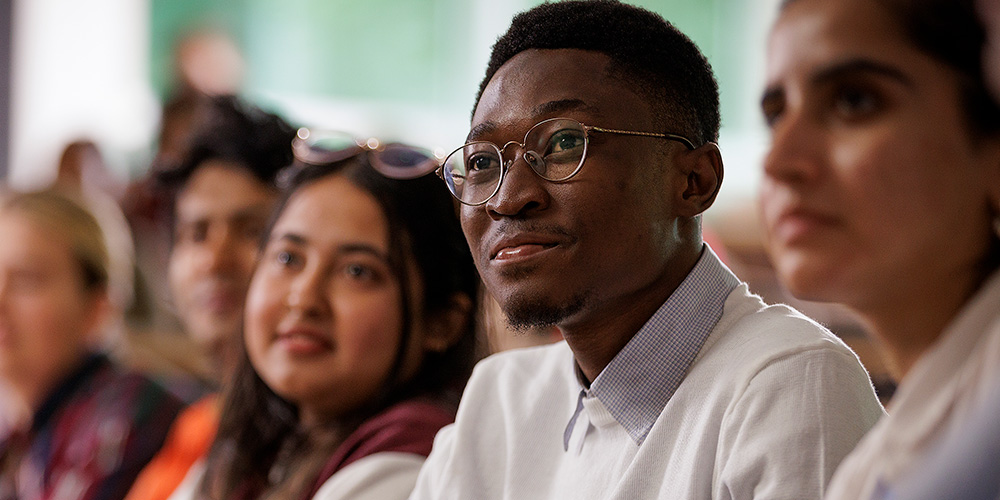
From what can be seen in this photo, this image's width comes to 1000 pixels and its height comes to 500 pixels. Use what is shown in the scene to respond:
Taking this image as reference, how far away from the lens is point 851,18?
73 cm

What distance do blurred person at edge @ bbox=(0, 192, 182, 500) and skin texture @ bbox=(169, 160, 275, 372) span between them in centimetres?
23

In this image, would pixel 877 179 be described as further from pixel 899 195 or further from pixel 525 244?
pixel 525 244

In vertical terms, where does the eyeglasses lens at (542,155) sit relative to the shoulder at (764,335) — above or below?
above

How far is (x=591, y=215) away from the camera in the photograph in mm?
1085

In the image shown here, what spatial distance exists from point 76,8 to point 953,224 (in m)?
5.32

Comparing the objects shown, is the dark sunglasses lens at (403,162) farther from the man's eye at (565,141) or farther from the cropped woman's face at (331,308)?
the man's eye at (565,141)

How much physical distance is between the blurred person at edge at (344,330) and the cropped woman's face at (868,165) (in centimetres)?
98

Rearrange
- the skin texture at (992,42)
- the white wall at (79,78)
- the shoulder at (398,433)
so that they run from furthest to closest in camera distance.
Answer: the white wall at (79,78) < the shoulder at (398,433) < the skin texture at (992,42)

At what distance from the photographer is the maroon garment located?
157 centimetres

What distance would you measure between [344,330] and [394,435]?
22cm

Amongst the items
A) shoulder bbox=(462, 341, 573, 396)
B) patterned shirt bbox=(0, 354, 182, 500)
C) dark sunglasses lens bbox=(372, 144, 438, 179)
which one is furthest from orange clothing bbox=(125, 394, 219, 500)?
shoulder bbox=(462, 341, 573, 396)

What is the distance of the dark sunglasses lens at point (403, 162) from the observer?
1.83 metres

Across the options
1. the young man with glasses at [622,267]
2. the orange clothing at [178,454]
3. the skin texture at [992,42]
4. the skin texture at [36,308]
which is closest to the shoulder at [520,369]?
the young man with glasses at [622,267]

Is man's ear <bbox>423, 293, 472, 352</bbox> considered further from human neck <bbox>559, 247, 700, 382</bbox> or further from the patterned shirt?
the patterned shirt
